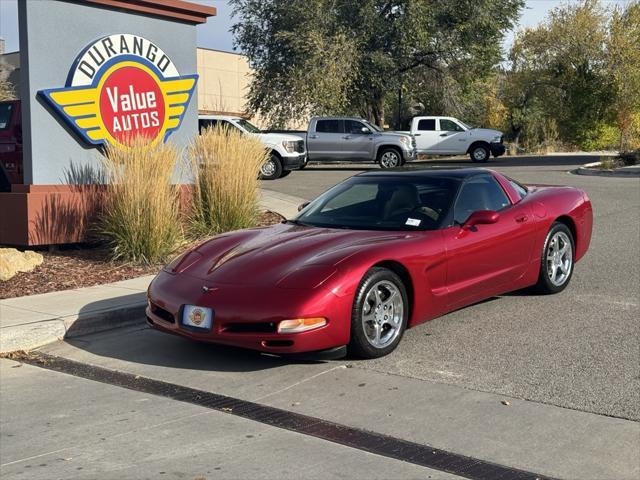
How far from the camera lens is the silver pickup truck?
2477 cm

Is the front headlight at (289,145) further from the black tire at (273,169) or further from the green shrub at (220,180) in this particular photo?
the green shrub at (220,180)

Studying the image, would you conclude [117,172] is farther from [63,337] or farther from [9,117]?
[9,117]

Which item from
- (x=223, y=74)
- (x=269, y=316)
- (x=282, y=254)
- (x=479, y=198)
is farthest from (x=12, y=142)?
(x=223, y=74)

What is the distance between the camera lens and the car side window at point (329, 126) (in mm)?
25328

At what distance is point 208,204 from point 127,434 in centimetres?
669

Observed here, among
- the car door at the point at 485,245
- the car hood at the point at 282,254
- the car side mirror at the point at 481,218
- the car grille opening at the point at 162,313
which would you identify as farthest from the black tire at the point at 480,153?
the car grille opening at the point at 162,313

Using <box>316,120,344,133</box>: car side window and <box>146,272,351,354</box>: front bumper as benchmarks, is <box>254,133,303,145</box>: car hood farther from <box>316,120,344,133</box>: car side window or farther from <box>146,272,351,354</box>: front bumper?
<box>146,272,351,354</box>: front bumper

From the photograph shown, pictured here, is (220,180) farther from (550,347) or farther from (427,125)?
(427,125)

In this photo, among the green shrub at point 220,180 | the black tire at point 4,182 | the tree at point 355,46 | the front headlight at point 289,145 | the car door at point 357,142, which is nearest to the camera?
the black tire at point 4,182

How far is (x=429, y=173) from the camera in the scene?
23.6ft

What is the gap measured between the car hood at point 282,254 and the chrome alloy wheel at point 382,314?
331mm

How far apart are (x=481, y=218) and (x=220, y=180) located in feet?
17.0

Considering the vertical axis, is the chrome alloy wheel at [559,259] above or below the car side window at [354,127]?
below

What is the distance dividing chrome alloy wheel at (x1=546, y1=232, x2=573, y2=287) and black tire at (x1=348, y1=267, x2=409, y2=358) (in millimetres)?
2373
